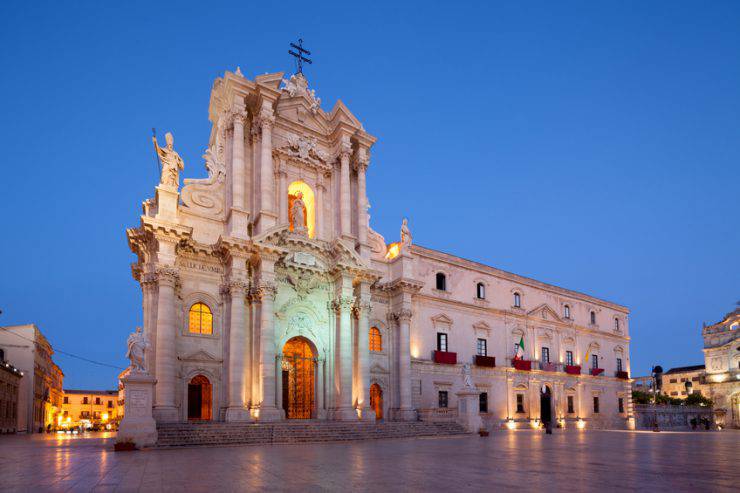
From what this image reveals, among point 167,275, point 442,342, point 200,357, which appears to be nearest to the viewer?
point 167,275

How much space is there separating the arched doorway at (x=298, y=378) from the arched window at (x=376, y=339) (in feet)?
16.3

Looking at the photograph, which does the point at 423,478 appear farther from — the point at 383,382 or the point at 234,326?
the point at 383,382

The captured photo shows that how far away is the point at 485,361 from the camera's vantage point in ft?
146

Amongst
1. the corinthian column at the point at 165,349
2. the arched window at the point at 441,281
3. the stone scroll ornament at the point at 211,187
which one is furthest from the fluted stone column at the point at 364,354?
the corinthian column at the point at 165,349

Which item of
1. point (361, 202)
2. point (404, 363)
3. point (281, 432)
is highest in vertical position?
point (361, 202)

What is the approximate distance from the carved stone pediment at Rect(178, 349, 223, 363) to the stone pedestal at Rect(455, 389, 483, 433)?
16085 mm

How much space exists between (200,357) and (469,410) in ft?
57.0

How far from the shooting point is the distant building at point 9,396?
51.6 m

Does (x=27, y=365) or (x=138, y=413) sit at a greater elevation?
(x=27, y=365)

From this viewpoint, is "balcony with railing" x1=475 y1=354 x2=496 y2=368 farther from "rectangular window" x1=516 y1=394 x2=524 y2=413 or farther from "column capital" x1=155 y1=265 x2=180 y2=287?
"column capital" x1=155 y1=265 x2=180 y2=287

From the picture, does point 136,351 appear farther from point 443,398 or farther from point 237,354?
point 443,398

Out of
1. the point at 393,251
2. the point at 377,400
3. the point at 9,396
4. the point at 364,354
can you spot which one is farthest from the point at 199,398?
the point at 9,396

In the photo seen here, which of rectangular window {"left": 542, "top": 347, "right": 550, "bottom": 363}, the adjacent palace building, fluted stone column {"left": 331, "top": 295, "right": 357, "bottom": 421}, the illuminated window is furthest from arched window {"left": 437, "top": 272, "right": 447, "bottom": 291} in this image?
rectangular window {"left": 542, "top": 347, "right": 550, "bottom": 363}

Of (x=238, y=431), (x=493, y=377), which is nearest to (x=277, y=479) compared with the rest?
(x=238, y=431)
